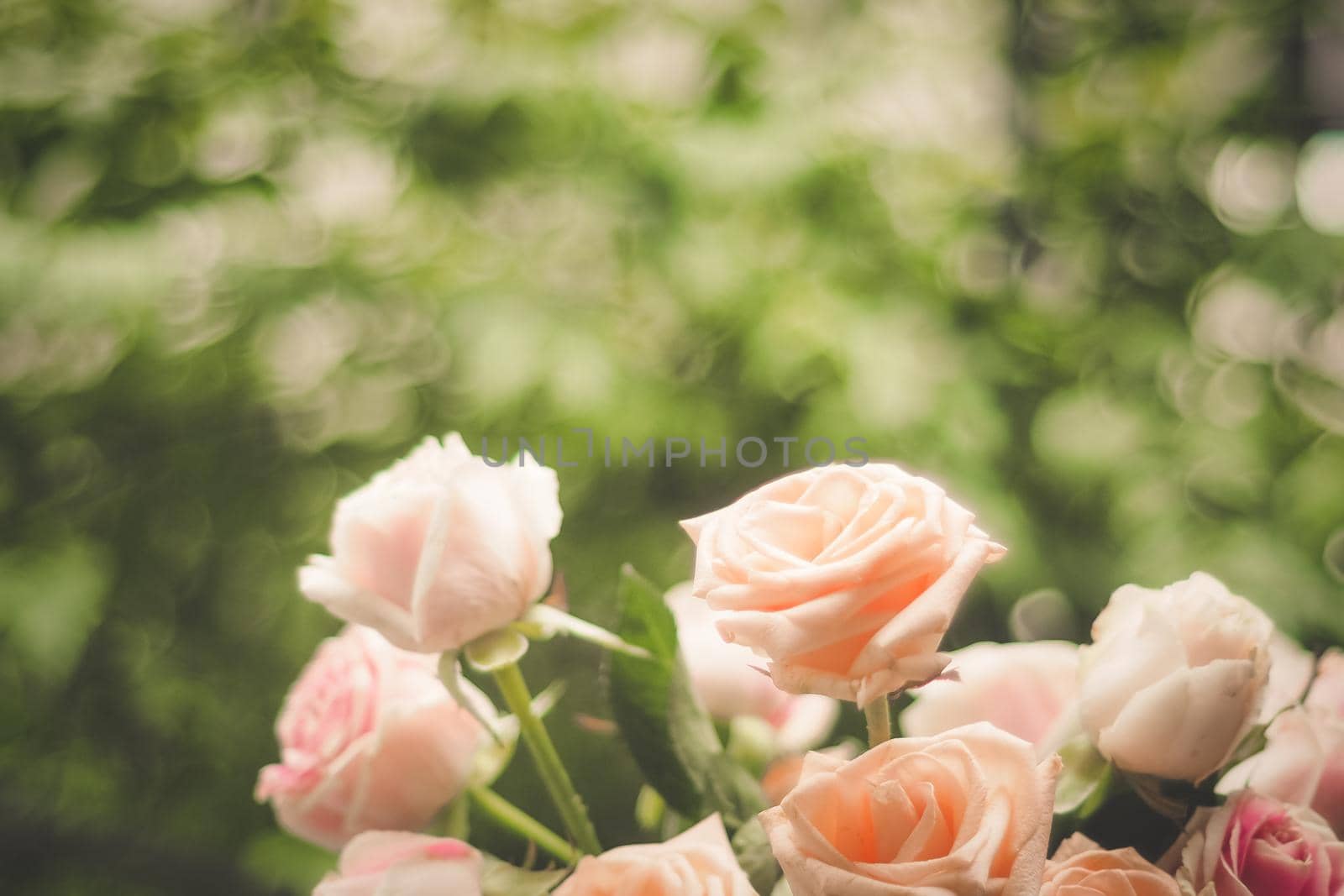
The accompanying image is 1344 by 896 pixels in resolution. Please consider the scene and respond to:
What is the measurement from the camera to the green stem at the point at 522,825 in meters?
0.27

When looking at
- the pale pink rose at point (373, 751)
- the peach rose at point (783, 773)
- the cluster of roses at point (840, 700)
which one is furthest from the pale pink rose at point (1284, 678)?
the pale pink rose at point (373, 751)

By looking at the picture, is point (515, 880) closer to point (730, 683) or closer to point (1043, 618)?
point (730, 683)

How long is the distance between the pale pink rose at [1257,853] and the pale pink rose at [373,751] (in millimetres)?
190

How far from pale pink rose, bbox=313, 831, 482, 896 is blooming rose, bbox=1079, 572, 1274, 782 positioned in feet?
0.52

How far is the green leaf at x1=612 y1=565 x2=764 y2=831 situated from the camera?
0.26m

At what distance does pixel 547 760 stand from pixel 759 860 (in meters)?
0.06

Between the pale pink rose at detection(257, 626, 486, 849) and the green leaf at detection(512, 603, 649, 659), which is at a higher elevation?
the green leaf at detection(512, 603, 649, 659)

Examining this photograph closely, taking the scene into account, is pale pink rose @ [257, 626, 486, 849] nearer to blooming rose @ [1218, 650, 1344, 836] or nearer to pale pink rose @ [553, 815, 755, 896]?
pale pink rose @ [553, 815, 755, 896]

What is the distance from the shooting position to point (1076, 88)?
0.73 metres

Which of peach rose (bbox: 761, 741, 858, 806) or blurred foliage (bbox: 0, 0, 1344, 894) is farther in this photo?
blurred foliage (bbox: 0, 0, 1344, 894)

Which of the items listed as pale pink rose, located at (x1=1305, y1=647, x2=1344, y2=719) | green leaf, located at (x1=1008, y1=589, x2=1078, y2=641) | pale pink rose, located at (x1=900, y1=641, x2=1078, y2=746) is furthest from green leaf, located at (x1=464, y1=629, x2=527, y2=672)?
green leaf, located at (x1=1008, y1=589, x2=1078, y2=641)

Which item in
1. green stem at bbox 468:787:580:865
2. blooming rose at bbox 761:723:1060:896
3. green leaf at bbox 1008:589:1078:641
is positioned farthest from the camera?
green leaf at bbox 1008:589:1078:641

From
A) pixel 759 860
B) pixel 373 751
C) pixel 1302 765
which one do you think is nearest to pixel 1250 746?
pixel 1302 765

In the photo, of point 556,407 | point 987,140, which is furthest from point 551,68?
point 987,140
